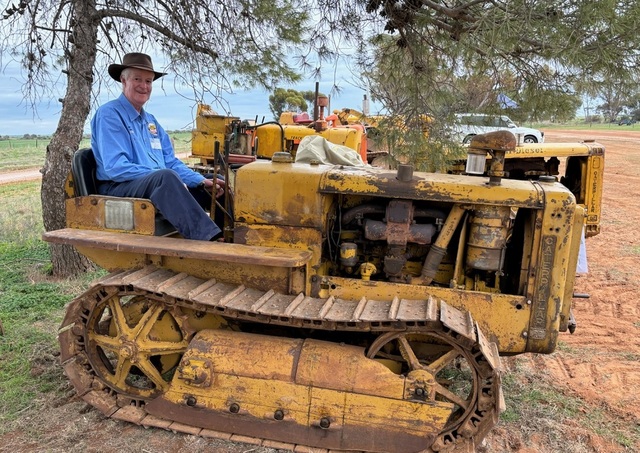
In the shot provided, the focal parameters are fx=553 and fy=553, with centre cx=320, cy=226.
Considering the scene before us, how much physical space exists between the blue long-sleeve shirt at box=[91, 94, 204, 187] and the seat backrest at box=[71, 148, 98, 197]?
2.4 inches

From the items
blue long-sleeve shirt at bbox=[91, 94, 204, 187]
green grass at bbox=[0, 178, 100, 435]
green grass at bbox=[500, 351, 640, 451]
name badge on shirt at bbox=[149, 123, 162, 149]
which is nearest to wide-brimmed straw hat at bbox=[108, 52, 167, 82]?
blue long-sleeve shirt at bbox=[91, 94, 204, 187]

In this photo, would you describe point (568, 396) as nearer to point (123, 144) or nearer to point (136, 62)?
point (123, 144)

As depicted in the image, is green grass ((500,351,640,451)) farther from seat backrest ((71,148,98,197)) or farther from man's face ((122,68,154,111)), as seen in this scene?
man's face ((122,68,154,111))

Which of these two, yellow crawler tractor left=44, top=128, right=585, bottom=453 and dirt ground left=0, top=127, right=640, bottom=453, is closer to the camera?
yellow crawler tractor left=44, top=128, right=585, bottom=453

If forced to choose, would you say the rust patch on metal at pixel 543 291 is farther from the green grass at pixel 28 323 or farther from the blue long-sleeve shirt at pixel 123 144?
the green grass at pixel 28 323

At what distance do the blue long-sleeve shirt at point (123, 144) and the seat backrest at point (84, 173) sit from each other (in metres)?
0.06

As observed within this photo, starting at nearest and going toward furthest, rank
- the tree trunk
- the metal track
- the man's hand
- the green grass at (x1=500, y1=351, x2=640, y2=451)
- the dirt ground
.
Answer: the metal track, the dirt ground, the green grass at (x1=500, y1=351, x2=640, y2=451), the man's hand, the tree trunk

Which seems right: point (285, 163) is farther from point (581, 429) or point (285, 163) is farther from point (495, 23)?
point (581, 429)

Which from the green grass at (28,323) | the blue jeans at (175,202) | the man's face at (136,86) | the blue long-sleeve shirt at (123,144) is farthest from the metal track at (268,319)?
the man's face at (136,86)

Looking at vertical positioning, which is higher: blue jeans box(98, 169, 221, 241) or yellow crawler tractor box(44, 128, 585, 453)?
blue jeans box(98, 169, 221, 241)

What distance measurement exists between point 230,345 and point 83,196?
5.15ft

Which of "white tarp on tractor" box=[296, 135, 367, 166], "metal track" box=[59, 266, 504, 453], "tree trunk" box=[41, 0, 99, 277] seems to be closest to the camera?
"metal track" box=[59, 266, 504, 453]

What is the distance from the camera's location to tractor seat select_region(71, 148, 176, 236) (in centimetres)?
408

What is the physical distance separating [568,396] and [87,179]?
4012 millimetres
